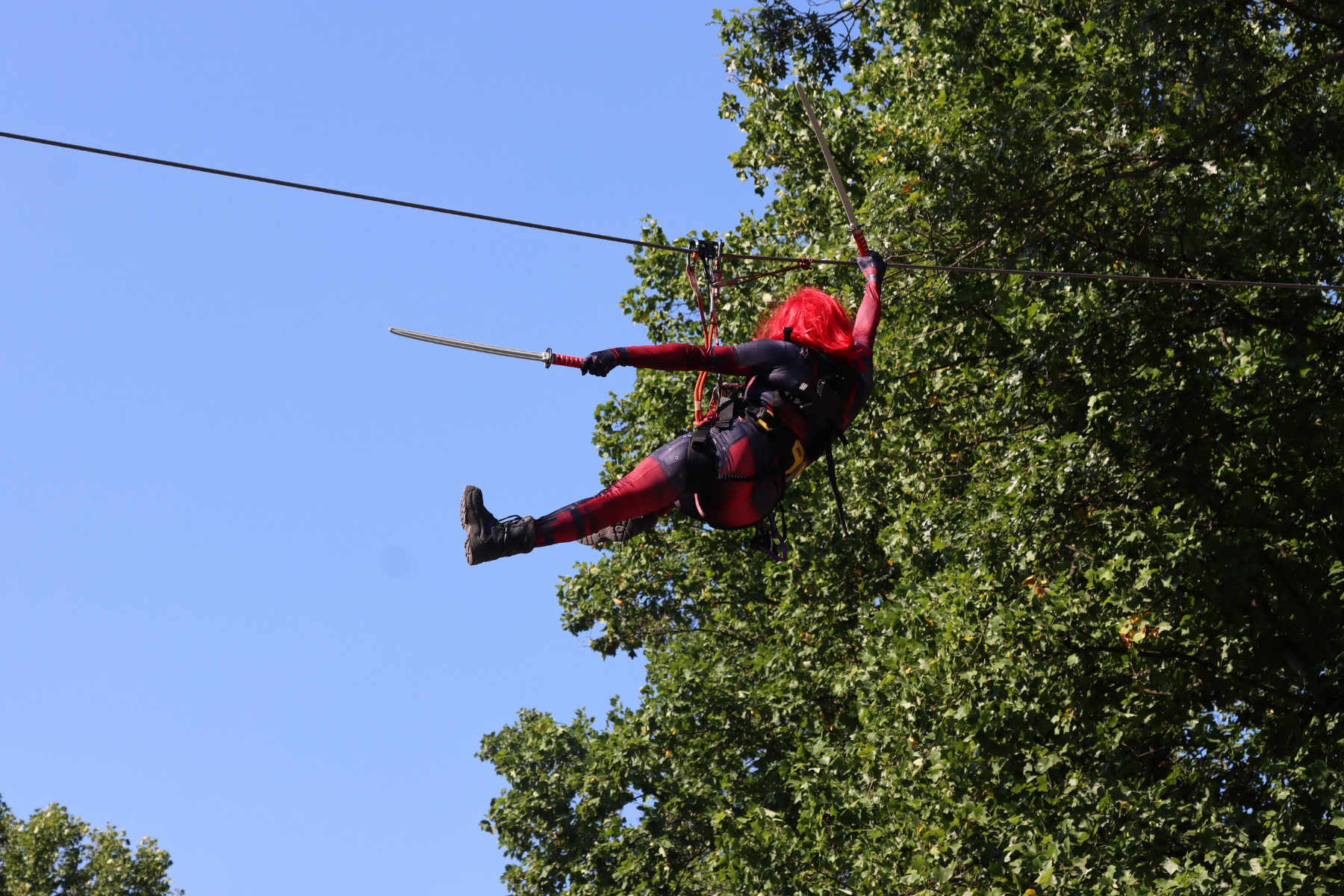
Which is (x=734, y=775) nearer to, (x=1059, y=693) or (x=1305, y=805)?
(x=1059, y=693)

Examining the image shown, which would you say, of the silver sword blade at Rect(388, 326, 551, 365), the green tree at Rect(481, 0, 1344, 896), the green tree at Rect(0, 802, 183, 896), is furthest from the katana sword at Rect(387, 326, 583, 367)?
the green tree at Rect(0, 802, 183, 896)

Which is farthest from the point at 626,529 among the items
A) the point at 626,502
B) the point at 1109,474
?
the point at 1109,474

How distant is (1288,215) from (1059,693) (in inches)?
162

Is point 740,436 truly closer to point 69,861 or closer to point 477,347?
point 477,347

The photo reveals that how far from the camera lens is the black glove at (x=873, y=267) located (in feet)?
22.8

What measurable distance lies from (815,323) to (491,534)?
6.57 feet

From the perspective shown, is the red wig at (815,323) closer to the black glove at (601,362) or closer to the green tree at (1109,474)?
the black glove at (601,362)

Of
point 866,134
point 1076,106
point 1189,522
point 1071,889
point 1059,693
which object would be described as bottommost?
point 1071,889

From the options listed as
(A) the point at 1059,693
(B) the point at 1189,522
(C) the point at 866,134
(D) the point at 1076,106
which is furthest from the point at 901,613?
(C) the point at 866,134

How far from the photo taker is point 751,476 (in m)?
6.06

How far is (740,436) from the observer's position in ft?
20.0

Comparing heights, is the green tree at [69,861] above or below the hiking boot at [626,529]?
above

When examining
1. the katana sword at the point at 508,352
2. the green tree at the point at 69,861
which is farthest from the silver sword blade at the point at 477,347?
the green tree at the point at 69,861

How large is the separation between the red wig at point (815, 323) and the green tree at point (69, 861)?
31.8m
